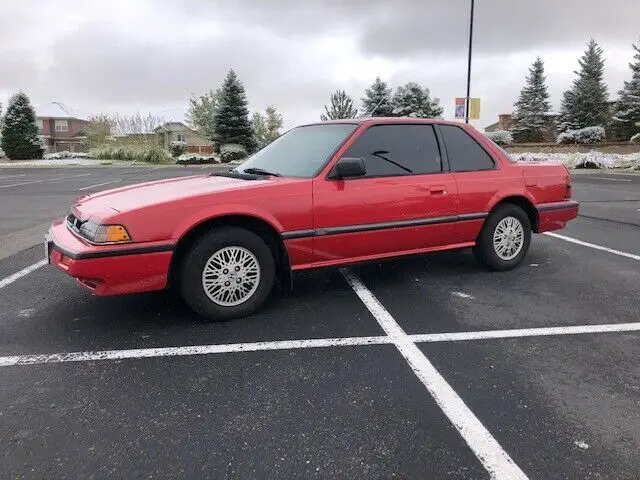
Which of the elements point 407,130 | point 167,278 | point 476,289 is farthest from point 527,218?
point 167,278

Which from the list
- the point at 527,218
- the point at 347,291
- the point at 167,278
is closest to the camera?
the point at 167,278

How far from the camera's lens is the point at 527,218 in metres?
5.15

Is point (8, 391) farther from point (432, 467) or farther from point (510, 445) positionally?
point (510, 445)

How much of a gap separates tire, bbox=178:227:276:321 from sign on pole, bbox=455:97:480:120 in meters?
16.8

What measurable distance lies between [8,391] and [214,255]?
1469 millimetres

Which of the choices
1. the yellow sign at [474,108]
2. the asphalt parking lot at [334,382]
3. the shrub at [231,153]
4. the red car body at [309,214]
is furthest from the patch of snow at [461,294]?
the shrub at [231,153]

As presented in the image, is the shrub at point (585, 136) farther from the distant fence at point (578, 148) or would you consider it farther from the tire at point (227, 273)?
the tire at point (227, 273)

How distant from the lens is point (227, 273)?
12.2 ft

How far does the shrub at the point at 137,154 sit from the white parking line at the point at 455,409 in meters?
34.0

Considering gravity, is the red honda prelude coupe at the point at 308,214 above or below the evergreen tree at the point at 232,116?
below

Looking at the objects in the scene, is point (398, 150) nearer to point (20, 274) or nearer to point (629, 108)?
point (20, 274)

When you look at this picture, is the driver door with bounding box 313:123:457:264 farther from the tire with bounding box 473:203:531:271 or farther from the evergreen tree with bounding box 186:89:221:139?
the evergreen tree with bounding box 186:89:221:139

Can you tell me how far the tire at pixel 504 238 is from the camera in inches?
194

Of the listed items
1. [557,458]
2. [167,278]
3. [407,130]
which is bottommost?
[557,458]
